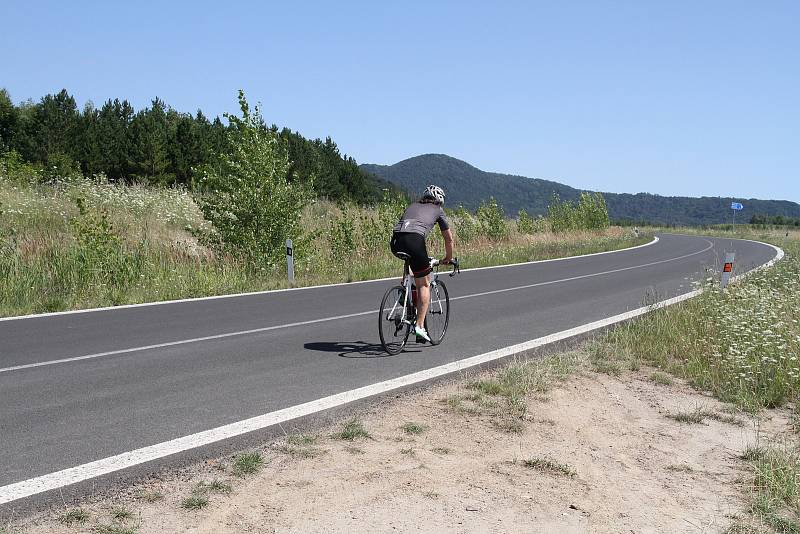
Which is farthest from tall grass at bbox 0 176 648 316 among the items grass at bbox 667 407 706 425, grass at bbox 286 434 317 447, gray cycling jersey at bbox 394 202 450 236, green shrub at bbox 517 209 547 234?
green shrub at bbox 517 209 547 234

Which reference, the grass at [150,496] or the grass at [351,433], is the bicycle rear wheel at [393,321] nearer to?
the grass at [351,433]

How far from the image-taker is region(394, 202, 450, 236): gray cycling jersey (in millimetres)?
7934

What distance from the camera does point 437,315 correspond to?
916cm

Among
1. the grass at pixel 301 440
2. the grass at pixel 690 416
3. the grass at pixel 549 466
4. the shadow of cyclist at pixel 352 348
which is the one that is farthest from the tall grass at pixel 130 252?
the grass at pixel 690 416

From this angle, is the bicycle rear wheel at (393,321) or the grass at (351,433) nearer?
the grass at (351,433)

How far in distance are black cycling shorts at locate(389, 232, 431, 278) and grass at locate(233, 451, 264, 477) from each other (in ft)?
12.3

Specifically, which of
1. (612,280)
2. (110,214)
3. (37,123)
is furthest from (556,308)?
(37,123)

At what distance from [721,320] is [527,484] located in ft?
19.5

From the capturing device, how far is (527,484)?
436 cm

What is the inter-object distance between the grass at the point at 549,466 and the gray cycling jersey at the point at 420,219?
Answer: 3.69 metres

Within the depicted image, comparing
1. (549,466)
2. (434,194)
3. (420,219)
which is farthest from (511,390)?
(434,194)

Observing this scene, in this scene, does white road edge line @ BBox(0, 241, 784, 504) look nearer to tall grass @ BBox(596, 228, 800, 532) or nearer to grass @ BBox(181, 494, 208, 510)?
grass @ BBox(181, 494, 208, 510)

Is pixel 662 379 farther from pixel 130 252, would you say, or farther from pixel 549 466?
pixel 130 252

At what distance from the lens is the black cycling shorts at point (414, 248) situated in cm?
796
